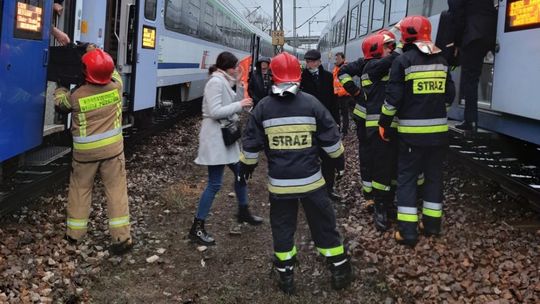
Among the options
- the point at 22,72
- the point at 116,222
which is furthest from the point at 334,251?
the point at 22,72

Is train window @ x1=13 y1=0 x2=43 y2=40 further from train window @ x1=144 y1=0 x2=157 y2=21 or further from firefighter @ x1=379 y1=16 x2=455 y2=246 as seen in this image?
train window @ x1=144 y1=0 x2=157 y2=21

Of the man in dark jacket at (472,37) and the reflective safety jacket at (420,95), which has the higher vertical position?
the man in dark jacket at (472,37)

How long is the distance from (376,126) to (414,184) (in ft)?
2.68

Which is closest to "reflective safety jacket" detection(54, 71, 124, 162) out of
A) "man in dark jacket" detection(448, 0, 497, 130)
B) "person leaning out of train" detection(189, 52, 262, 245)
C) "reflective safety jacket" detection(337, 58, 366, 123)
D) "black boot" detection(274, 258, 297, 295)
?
"person leaning out of train" detection(189, 52, 262, 245)

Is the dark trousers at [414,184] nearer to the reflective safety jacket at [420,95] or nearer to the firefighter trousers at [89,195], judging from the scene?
the reflective safety jacket at [420,95]

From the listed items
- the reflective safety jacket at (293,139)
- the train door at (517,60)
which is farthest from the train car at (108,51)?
the train door at (517,60)

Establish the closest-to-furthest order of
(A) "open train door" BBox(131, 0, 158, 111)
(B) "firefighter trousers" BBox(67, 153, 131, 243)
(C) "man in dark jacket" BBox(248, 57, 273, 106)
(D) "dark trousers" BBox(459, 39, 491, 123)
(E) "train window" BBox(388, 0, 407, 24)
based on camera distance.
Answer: (B) "firefighter trousers" BBox(67, 153, 131, 243) → (D) "dark trousers" BBox(459, 39, 491, 123) → (C) "man in dark jacket" BBox(248, 57, 273, 106) → (A) "open train door" BBox(131, 0, 158, 111) → (E) "train window" BBox(388, 0, 407, 24)

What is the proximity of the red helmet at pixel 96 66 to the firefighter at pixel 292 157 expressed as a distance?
1422 mm

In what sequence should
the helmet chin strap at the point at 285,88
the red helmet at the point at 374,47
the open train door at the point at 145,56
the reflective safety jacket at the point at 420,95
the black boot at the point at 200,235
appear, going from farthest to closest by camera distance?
the open train door at the point at 145,56
the red helmet at the point at 374,47
the black boot at the point at 200,235
the reflective safety jacket at the point at 420,95
the helmet chin strap at the point at 285,88

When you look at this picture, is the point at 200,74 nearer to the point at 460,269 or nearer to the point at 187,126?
the point at 187,126

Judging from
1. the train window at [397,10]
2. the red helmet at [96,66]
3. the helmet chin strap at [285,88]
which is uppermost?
the train window at [397,10]

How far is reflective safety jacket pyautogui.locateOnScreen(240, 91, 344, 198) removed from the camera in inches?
156

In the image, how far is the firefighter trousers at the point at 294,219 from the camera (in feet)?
13.5

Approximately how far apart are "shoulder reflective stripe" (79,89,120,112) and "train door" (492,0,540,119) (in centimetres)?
381
